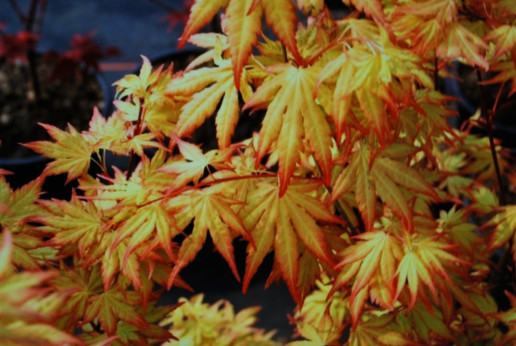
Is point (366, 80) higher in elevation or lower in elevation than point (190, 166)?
higher

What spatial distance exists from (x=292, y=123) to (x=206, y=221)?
197mm

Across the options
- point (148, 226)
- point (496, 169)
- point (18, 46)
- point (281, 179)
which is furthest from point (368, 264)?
point (18, 46)

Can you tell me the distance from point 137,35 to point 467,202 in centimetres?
226

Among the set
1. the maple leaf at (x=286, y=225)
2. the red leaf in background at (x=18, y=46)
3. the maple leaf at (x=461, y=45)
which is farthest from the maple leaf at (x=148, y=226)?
the red leaf in background at (x=18, y=46)

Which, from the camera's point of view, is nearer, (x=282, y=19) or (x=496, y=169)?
(x=282, y=19)

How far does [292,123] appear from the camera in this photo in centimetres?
79

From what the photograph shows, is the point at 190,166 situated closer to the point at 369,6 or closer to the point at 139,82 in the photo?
the point at 139,82

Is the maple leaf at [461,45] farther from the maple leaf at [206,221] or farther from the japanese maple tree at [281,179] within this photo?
the maple leaf at [206,221]

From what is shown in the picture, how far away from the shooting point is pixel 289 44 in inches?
29.0

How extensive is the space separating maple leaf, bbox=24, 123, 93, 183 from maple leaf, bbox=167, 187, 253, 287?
22cm

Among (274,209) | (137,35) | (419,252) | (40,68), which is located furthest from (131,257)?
(137,35)

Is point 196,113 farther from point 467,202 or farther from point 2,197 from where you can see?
point 467,202

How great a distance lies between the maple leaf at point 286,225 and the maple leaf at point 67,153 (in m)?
0.31

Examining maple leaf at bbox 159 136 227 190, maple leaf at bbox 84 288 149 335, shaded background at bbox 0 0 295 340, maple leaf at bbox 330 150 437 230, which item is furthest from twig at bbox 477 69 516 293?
shaded background at bbox 0 0 295 340
